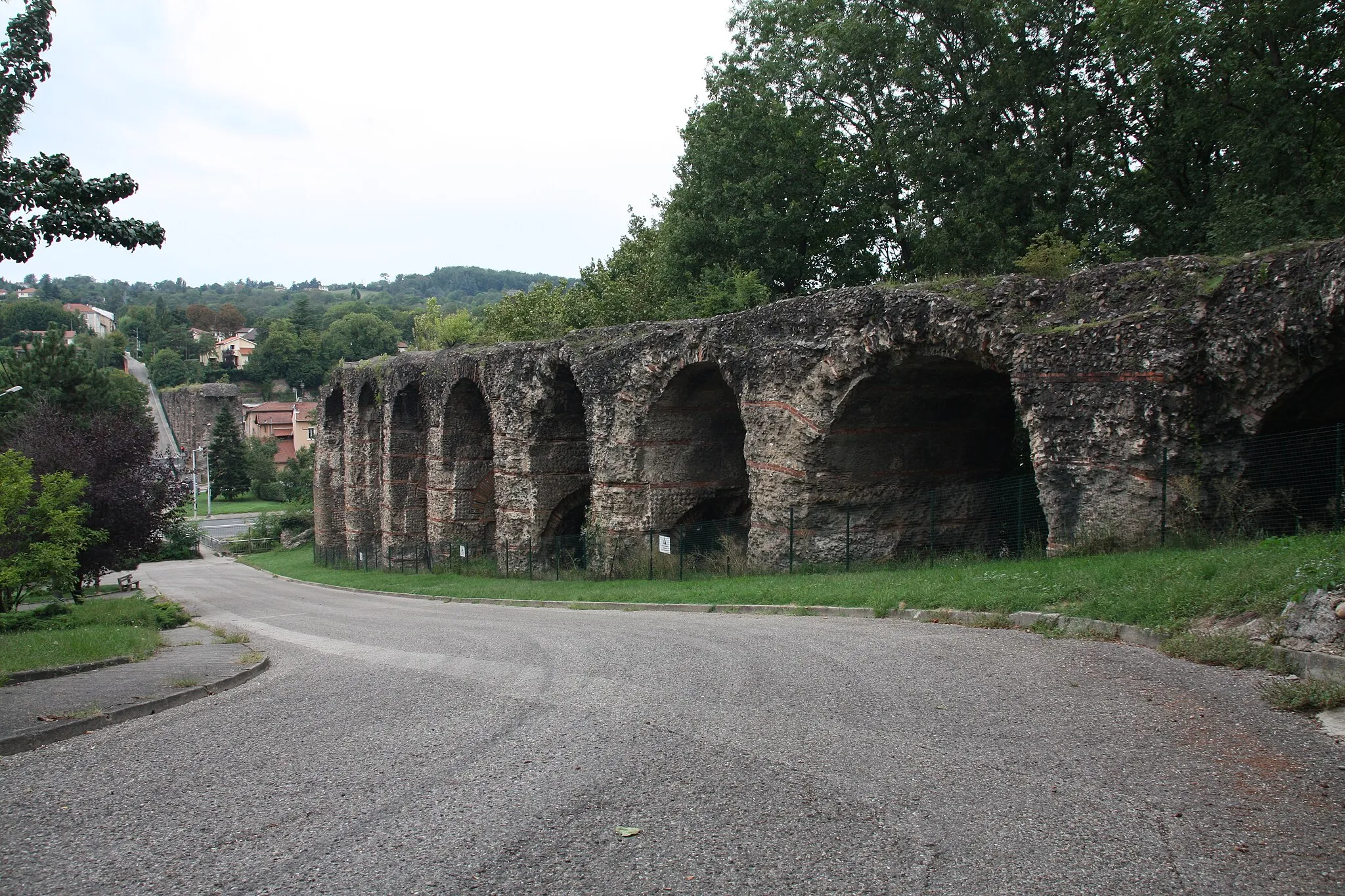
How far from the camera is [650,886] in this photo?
164 inches

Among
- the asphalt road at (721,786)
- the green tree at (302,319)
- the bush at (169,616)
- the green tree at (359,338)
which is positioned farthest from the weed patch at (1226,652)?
the green tree at (302,319)

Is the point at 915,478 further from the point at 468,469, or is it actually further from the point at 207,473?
the point at 207,473

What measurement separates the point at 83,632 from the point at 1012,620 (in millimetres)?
11827

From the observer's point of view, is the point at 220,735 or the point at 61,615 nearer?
the point at 220,735

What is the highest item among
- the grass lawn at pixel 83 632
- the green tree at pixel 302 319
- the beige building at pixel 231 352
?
the green tree at pixel 302 319

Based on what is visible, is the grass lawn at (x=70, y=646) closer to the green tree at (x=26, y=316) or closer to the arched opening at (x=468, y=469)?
the arched opening at (x=468, y=469)

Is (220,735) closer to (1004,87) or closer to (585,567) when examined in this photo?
(585,567)

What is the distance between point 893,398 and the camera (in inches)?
685

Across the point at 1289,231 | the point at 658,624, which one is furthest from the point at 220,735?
the point at 1289,231

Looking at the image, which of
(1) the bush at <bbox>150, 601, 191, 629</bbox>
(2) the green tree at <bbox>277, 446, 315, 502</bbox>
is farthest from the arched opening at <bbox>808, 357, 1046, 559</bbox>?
(2) the green tree at <bbox>277, 446, 315, 502</bbox>

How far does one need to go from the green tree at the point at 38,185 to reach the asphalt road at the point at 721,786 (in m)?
4.19

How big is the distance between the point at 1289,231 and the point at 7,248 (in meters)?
20.9

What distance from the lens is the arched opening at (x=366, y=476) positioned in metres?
37.9

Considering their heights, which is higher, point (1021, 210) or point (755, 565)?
point (1021, 210)
